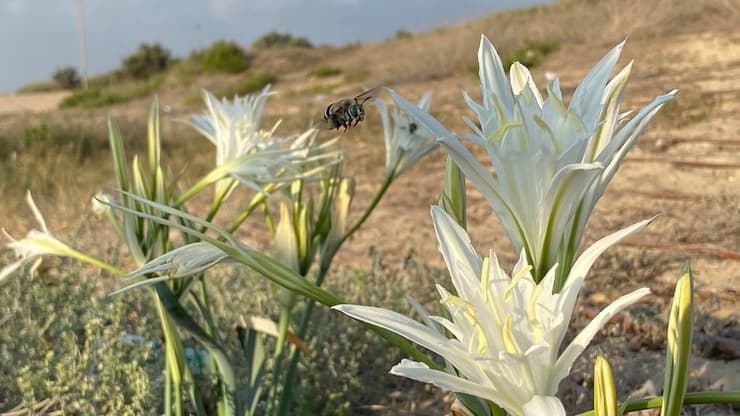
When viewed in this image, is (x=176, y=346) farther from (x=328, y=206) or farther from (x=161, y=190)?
(x=328, y=206)

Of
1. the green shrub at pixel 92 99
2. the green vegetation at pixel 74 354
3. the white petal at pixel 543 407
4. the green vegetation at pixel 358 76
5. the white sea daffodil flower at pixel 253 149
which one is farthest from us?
the green shrub at pixel 92 99

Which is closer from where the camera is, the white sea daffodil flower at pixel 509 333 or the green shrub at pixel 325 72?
the white sea daffodil flower at pixel 509 333

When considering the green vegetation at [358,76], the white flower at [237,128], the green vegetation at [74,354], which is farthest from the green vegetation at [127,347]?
the green vegetation at [358,76]

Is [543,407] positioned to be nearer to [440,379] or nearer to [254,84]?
[440,379]

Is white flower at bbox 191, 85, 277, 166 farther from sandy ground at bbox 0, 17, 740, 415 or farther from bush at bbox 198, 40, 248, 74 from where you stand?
bush at bbox 198, 40, 248, 74

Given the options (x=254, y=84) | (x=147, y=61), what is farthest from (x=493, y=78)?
(x=147, y=61)

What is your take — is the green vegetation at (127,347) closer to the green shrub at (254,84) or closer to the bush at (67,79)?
the green shrub at (254,84)

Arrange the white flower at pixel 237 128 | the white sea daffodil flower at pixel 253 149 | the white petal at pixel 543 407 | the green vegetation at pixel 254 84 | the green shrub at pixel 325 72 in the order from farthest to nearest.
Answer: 1. the green shrub at pixel 325 72
2. the green vegetation at pixel 254 84
3. the white flower at pixel 237 128
4. the white sea daffodil flower at pixel 253 149
5. the white petal at pixel 543 407

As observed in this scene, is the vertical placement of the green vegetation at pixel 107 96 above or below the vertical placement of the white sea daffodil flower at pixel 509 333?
below
